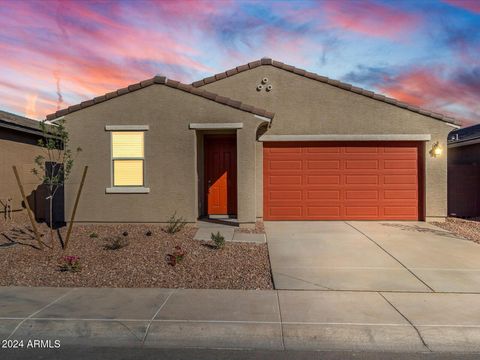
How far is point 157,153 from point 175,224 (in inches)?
83.6

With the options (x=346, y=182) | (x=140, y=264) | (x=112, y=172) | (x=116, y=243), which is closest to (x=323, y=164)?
(x=346, y=182)

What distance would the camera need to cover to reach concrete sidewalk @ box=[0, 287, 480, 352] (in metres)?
4.91

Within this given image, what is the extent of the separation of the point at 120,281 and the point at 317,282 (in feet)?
10.9

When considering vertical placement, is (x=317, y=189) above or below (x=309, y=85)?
below

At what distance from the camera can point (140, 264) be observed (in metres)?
8.02

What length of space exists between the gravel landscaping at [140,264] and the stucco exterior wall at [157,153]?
117cm

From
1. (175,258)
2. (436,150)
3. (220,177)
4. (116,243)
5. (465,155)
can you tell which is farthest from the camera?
(465,155)

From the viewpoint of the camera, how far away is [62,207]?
12.8 metres

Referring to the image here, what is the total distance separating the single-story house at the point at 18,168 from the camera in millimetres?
13414

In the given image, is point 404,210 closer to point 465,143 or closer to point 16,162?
point 465,143

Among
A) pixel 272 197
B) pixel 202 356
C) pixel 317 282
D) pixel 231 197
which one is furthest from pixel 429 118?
pixel 202 356

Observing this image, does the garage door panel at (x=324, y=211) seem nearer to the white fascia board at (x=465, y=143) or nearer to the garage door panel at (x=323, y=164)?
the garage door panel at (x=323, y=164)

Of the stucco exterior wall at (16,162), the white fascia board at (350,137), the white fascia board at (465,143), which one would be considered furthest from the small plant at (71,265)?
the white fascia board at (465,143)

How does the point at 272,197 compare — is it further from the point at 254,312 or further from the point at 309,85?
the point at 254,312
